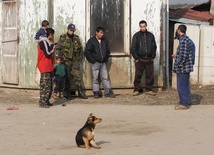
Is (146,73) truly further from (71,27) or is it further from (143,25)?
(71,27)

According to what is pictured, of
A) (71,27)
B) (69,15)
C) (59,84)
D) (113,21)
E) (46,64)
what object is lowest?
(59,84)

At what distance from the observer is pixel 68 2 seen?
14047 millimetres

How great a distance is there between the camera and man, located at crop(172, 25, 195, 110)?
38.8 feet

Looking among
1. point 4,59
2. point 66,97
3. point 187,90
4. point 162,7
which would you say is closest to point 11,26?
point 4,59

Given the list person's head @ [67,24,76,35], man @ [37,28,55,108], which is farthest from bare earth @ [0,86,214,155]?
person's head @ [67,24,76,35]

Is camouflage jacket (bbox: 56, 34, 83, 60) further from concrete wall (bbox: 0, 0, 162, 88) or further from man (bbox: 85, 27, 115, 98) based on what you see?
concrete wall (bbox: 0, 0, 162, 88)

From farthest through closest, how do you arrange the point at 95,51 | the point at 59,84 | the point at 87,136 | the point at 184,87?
the point at 95,51 < the point at 59,84 < the point at 184,87 < the point at 87,136

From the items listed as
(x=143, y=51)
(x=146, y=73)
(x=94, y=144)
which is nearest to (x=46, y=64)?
(x=143, y=51)

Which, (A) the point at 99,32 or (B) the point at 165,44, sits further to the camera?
(B) the point at 165,44

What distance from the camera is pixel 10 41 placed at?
48.5ft

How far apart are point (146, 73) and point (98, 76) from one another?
1.11 m

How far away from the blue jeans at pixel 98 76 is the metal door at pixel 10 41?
6.85 feet

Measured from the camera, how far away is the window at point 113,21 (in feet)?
46.1

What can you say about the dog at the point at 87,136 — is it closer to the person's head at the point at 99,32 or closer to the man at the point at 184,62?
the man at the point at 184,62
